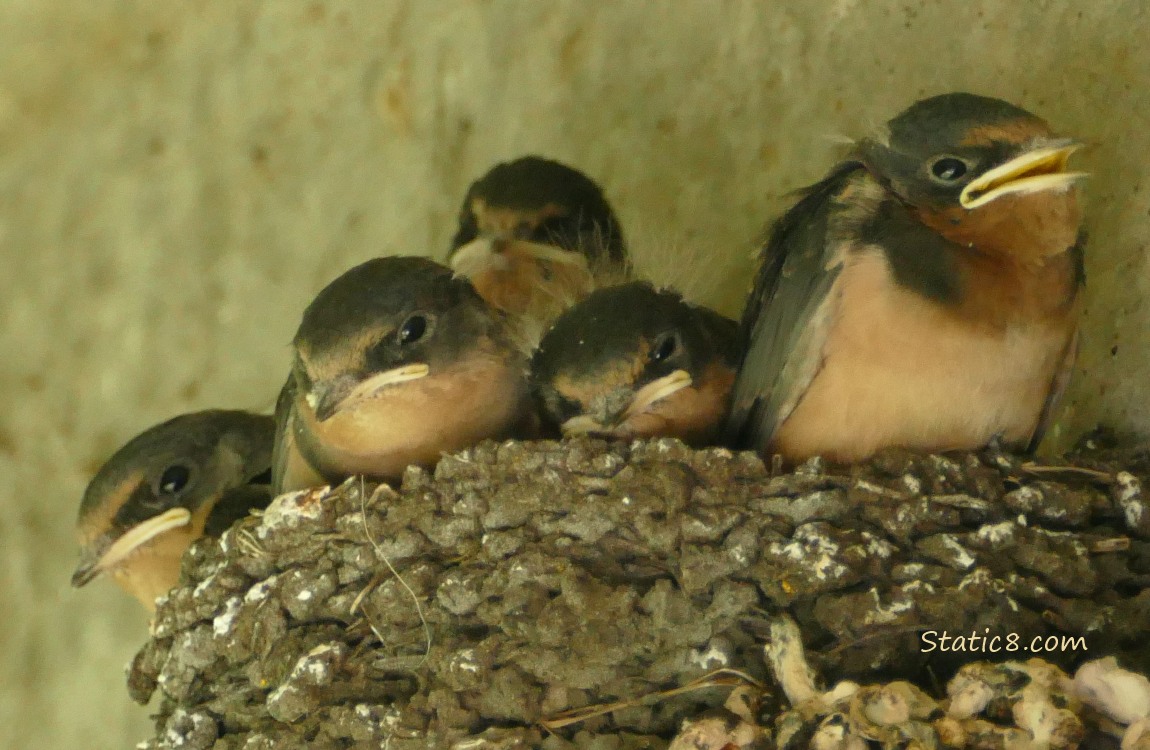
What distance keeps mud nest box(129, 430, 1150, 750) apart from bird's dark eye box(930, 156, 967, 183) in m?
0.46

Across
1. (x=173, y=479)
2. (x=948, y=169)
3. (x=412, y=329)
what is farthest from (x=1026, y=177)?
(x=173, y=479)

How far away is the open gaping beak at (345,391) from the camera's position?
237 cm

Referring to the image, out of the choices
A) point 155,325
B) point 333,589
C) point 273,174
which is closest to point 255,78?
point 273,174

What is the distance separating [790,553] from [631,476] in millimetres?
278

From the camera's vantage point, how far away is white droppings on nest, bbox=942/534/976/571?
201 centimetres

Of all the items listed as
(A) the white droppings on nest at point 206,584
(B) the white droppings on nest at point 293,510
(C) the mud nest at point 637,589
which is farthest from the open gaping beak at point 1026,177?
(A) the white droppings on nest at point 206,584

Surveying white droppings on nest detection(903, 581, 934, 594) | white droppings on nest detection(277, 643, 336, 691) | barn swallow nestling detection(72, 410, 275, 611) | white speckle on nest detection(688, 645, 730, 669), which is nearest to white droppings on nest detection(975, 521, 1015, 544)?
white droppings on nest detection(903, 581, 934, 594)

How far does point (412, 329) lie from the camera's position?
2488 millimetres

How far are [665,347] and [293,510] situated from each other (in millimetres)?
708

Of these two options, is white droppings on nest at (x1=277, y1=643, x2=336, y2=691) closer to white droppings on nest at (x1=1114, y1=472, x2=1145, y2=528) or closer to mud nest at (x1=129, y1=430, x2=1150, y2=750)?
mud nest at (x1=129, y1=430, x2=1150, y2=750)

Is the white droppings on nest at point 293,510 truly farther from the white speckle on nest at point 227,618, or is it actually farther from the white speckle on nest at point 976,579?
the white speckle on nest at point 976,579

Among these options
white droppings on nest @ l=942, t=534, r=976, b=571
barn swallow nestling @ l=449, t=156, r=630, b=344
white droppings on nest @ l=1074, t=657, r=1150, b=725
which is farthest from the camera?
barn swallow nestling @ l=449, t=156, r=630, b=344

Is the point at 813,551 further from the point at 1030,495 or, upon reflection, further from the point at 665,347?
the point at 665,347

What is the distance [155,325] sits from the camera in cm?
335
